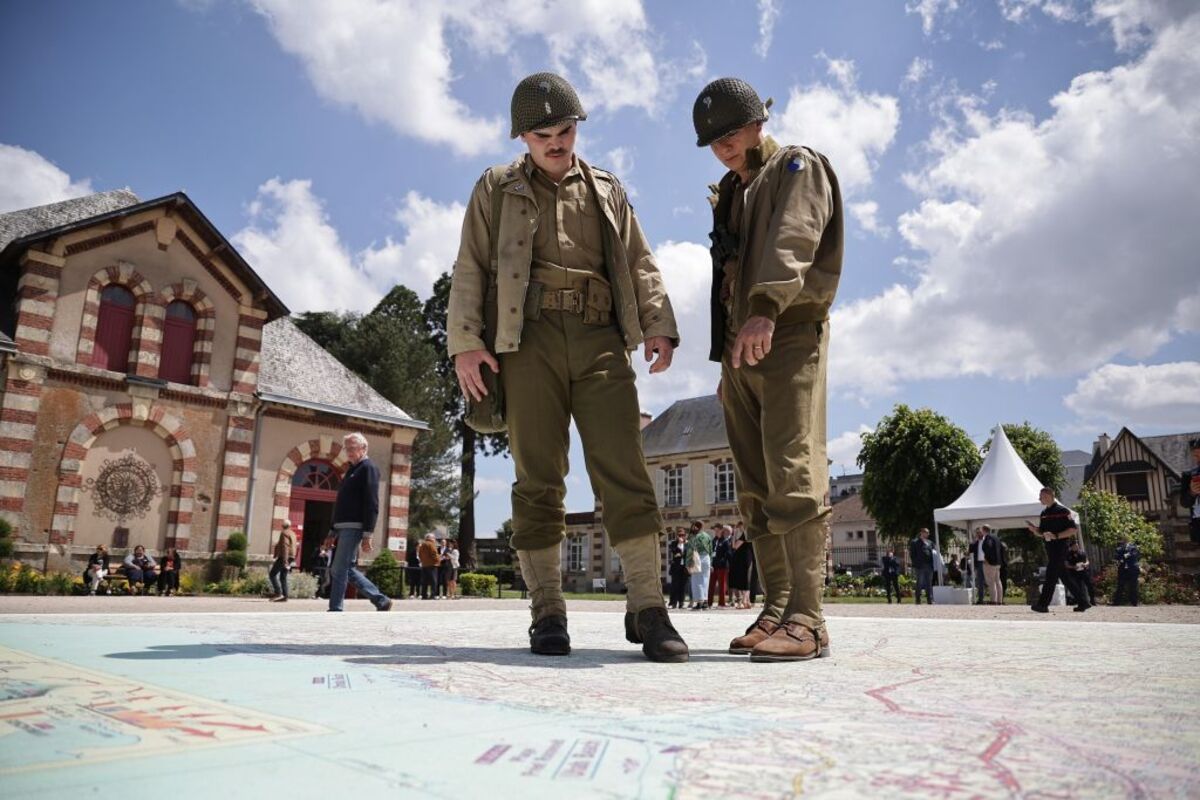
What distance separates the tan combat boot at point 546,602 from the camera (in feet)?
9.70

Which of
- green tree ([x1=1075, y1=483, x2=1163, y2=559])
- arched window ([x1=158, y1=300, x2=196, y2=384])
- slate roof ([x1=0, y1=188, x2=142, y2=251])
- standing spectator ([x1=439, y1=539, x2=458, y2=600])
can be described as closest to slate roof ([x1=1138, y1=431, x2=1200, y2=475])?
green tree ([x1=1075, y1=483, x2=1163, y2=559])

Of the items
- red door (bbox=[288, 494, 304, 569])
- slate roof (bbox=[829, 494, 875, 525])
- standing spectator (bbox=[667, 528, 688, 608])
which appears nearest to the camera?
standing spectator (bbox=[667, 528, 688, 608])

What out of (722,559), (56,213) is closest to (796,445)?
(722,559)

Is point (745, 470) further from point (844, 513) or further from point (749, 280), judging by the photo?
point (844, 513)

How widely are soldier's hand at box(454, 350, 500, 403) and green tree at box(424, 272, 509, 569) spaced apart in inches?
1139

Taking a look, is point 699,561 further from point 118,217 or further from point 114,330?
point 118,217

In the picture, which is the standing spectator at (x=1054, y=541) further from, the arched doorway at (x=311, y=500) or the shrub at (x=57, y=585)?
the shrub at (x=57, y=585)

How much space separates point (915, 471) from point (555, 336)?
34849 mm

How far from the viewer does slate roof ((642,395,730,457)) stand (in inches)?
1620

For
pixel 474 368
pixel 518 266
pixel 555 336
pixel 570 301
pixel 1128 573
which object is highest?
pixel 518 266

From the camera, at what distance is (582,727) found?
1.33 metres

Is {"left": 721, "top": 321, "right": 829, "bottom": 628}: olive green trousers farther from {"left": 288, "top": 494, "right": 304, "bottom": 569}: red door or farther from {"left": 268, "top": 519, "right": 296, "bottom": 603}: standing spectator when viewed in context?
{"left": 288, "top": 494, "right": 304, "bottom": 569}: red door

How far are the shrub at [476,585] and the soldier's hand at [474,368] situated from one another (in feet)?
68.7

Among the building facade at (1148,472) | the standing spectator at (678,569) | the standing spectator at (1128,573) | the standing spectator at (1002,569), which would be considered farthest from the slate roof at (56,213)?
the building facade at (1148,472)
